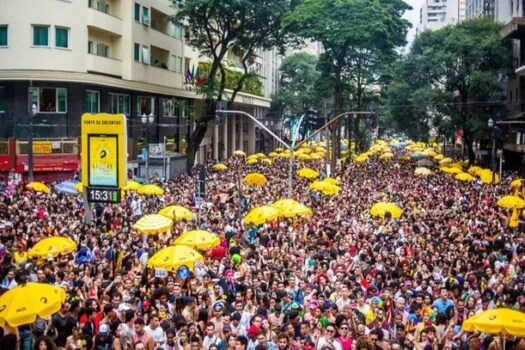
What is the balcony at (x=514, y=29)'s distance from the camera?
147 ft

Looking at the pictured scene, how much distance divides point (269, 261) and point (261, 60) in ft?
247

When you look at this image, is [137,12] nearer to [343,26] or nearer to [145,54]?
[145,54]

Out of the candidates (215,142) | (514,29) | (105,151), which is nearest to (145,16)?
(215,142)

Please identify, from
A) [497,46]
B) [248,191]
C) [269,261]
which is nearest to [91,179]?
[269,261]

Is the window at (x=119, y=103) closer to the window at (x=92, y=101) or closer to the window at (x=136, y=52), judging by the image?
the window at (x=92, y=101)

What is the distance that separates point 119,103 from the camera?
Answer: 4609cm

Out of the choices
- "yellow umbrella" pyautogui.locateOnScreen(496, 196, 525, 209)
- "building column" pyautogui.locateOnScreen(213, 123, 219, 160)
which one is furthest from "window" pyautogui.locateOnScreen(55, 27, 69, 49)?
"building column" pyautogui.locateOnScreen(213, 123, 219, 160)

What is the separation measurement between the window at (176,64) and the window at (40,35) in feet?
51.0

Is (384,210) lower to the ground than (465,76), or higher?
lower

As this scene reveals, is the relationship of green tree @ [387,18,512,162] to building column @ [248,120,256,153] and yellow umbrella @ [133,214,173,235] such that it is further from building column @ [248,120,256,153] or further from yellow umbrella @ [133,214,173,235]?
yellow umbrella @ [133,214,173,235]

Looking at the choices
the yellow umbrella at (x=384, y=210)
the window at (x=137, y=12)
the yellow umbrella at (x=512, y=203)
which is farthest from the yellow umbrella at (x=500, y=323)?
the window at (x=137, y=12)

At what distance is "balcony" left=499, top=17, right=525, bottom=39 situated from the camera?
44906 mm

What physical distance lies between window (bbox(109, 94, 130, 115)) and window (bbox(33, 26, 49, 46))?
261 inches

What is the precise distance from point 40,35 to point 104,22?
14.5 ft
